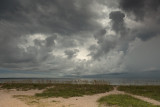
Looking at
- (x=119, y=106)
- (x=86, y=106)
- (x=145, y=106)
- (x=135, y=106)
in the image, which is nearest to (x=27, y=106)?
(x=86, y=106)

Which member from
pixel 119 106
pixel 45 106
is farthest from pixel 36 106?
pixel 119 106

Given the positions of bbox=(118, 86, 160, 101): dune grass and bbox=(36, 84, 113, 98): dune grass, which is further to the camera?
bbox=(36, 84, 113, 98): dune grass

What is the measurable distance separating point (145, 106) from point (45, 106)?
1267 centimetres

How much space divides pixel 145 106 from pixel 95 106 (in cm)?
631

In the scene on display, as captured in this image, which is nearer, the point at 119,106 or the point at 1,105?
the point at 119,106

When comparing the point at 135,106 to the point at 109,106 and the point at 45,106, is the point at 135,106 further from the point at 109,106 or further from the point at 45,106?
the point at 45,106

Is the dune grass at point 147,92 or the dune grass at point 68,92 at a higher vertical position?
the dune grass at point 68,92

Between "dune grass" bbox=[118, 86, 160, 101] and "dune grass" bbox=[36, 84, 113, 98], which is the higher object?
"dune grass" bbox=[36, 84, 113, 98]

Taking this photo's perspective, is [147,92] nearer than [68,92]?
No

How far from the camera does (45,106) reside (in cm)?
1880

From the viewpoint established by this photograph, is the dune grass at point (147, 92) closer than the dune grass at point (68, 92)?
Yes

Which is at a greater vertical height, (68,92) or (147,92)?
(68,92)

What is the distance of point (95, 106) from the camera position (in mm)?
19250

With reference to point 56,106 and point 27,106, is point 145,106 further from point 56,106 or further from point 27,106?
point 27,106
